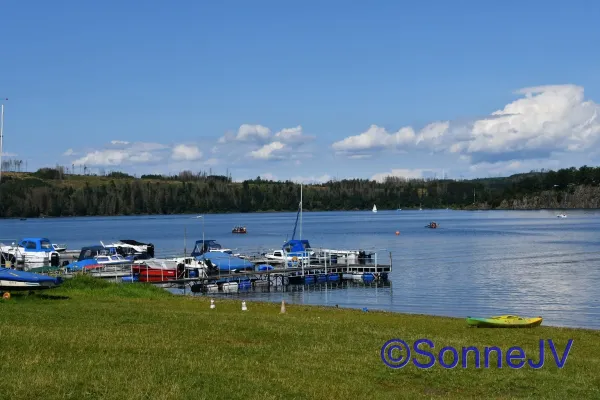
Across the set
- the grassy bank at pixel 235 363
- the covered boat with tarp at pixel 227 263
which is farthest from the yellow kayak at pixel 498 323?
the covered boat with tarp at pixel 227 263

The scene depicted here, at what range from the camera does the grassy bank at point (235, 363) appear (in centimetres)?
1199

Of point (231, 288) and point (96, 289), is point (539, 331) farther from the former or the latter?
point (231, 288)

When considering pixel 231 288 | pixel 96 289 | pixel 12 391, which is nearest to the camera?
pixel 12 391

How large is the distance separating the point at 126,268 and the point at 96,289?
935 inches

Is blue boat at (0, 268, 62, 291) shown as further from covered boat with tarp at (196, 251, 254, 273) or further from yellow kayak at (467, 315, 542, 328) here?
covered boat with tarp at (196, 251, 254, 273)

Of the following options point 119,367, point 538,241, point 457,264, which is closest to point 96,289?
point 119,367

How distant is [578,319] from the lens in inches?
1446

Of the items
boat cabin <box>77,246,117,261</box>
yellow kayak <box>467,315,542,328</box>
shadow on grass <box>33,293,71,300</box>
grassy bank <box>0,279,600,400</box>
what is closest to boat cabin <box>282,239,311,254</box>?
boat cabin <box>77,246,117,261</box>

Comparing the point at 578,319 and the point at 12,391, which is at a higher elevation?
the point at 12,391

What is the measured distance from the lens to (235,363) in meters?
14.2

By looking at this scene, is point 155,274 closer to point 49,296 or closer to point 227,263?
point 227,263

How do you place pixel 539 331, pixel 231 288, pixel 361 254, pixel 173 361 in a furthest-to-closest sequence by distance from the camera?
pixel 361 254 < pixel 231 288 < pixel 539 331 < pixel 173 361

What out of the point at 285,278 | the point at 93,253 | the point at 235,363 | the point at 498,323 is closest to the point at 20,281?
the point at 235,363

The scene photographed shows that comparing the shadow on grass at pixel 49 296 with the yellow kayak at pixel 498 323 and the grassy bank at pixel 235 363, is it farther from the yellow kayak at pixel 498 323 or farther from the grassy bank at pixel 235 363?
the yellow kayak at pixel 498 323
